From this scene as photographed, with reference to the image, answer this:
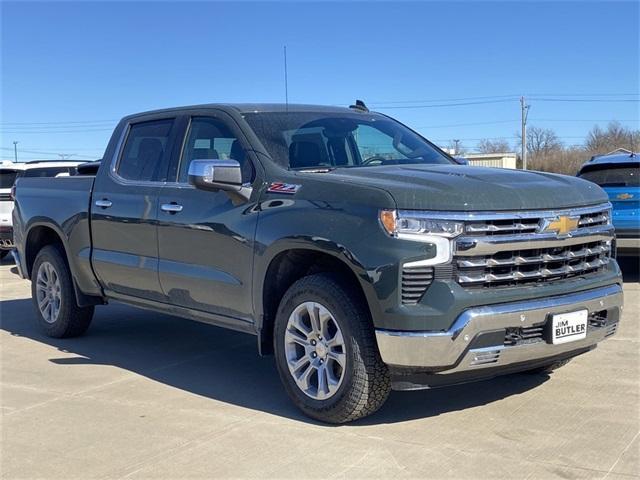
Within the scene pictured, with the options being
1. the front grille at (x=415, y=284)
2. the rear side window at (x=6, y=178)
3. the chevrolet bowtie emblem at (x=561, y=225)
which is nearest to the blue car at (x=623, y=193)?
the chevrolet bowtie emblem at (x=561, y=225)

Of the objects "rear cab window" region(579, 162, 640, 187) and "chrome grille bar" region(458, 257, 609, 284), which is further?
"rear cab window" region(579, 162, 640, 187)

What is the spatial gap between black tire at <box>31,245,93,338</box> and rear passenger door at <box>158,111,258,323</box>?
5.78 ft

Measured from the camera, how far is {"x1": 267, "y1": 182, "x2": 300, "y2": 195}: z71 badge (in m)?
4.89

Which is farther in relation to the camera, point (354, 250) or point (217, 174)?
point (217, 174)

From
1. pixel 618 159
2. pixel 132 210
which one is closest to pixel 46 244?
pixel 132 210

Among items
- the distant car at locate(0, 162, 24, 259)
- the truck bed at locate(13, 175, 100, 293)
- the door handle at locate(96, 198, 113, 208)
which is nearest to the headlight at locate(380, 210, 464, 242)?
the door handle at locate(96, 198, 113, 208)

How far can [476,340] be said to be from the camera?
420 cm

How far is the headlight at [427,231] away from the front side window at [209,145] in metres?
1.51

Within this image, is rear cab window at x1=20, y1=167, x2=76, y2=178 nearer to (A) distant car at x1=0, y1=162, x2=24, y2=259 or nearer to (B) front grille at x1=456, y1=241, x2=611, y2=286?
(A) distant car at x1=0, y1=162, x2=24, y2=259

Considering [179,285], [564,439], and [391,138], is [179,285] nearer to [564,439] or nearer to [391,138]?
[391,138]

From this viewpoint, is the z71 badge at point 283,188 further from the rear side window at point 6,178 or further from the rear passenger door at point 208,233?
the rear side window at point 6,178

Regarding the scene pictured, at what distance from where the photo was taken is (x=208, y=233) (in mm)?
5414

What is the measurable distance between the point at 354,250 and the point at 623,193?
656 centimetres

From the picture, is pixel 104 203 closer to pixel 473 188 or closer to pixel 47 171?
pixel 473 188
